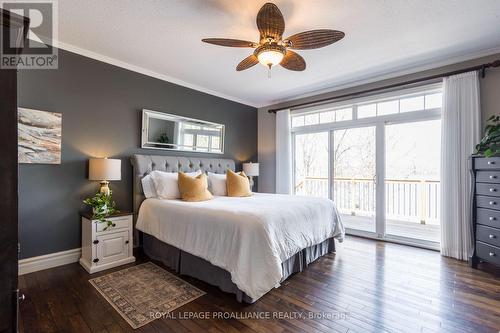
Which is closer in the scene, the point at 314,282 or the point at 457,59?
the point at 314,282

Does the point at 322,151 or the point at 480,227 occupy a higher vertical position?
the point at 322,151

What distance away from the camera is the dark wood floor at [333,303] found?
5.83ft

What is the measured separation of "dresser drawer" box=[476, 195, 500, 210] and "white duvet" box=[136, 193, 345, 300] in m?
1.74

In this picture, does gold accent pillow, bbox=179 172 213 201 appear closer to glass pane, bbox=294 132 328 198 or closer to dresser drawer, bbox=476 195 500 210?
glass pane, bbox=294 132 328 198

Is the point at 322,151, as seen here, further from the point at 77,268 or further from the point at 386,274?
the point at 77,268

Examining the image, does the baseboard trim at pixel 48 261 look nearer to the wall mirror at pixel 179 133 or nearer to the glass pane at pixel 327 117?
the wall mirror at pixel 179 133

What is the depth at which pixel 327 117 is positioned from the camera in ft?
15.3

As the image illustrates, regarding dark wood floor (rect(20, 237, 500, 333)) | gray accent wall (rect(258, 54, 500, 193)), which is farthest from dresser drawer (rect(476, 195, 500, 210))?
gray accent wall (rect(258, 54, 500, 193))

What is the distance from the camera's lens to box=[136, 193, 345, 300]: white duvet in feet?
6.57

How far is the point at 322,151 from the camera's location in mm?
4781

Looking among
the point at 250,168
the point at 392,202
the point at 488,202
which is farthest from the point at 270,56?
the point at 392,202

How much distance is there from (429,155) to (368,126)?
40.4 inches

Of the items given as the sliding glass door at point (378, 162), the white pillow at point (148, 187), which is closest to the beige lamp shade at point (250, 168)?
the sliding glass door at point (378, 162)

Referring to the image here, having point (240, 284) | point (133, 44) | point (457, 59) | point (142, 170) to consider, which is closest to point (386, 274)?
point (240, 284)
